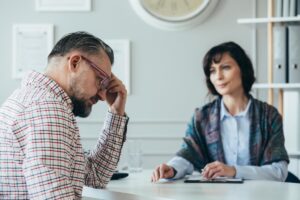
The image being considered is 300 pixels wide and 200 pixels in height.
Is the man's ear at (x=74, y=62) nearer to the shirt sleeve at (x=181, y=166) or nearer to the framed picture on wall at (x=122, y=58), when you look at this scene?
the shirt sleeve at (x=181, y=166)

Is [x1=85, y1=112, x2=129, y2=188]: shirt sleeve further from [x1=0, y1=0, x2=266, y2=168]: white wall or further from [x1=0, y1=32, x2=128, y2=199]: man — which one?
[x1=0, y1=0, x2=266, y2=168]: white wall

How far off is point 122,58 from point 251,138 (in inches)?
61.0

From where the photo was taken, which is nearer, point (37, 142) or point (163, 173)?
point (37, 142)

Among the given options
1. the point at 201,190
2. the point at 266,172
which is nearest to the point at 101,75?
the point at 201,190

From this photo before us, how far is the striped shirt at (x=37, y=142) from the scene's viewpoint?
1305 millimetres

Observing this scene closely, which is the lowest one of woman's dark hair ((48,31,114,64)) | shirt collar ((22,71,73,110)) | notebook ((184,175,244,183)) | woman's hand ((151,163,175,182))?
notebook ((184,175,244,183))

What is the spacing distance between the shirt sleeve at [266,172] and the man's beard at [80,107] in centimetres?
84

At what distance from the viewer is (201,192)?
182 centimetres

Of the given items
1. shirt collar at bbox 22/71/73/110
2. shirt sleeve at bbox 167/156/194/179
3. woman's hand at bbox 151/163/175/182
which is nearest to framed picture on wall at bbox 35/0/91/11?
shirt sleeve at bbox 167/156/194/179

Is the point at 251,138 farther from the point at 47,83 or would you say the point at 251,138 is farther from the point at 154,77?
the point at 154,77

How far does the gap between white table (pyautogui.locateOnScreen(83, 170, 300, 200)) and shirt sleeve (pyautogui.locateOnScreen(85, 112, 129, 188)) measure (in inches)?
1.9

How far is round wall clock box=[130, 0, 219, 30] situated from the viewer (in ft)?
12.4

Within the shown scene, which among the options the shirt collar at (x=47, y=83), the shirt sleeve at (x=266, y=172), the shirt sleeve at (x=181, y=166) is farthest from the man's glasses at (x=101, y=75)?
the shirt sleeve at (x=266, y=172)

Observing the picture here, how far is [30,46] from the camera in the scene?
385cm
